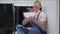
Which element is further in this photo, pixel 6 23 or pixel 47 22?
pixel 6 23

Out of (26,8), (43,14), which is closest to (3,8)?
(26,8)

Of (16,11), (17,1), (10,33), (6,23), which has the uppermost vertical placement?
(17,1)

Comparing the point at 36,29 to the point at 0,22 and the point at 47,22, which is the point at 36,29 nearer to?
the point at 47,22

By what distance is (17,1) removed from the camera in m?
2.96

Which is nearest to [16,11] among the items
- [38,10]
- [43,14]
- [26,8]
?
[26,8]

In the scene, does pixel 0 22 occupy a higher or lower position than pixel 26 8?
lower

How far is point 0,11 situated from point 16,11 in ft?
A: 1.62

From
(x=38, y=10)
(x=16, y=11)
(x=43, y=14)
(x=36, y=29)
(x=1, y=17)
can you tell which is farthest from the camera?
(x=16, y=11)

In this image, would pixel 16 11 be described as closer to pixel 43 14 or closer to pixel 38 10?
pixel 38 10

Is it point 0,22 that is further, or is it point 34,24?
point 0,22

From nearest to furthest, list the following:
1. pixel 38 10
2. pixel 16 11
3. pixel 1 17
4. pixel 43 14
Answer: pixel 43 14, pixel 38 10, pixel 1 17, pixel 16 11

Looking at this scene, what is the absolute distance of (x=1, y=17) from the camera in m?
2.46

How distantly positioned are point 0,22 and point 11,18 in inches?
9.3

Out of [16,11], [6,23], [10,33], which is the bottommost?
[10,33]
